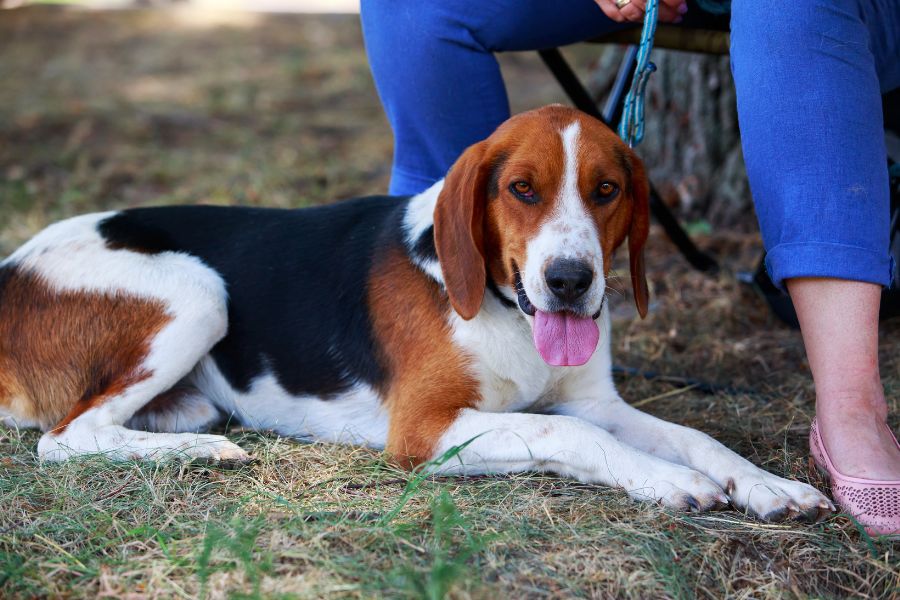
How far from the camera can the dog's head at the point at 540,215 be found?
9.27 ft

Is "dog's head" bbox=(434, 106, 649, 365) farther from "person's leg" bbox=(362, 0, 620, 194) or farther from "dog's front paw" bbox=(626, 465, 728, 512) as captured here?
"person's leg" bbox=(362, 0, 620, 194)

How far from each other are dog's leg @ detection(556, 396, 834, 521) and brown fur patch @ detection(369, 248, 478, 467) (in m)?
0.48

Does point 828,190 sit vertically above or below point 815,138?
below

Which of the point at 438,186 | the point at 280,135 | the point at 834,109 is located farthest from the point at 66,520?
the point at 280,135

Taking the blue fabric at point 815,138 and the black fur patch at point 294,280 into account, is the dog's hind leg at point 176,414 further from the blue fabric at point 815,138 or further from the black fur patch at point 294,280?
the blue fabric at point 815,138

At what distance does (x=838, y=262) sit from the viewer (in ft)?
8.45

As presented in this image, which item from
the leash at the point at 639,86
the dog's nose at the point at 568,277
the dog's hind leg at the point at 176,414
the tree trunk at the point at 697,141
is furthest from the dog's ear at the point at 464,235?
the tree trunk at the point at 697,141

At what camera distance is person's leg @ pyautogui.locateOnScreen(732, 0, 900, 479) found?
2.59 m

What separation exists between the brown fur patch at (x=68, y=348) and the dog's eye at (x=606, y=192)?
148cm

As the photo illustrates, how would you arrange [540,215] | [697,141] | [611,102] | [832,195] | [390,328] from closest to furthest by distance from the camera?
[832,195] < [540,215] < [390,328] < [611,102] < [697,141]

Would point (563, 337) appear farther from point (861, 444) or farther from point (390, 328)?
point (861, 444)

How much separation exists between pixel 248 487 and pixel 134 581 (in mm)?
582

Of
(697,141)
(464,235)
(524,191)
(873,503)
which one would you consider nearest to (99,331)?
(464,235)

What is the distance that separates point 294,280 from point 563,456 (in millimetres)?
1171
